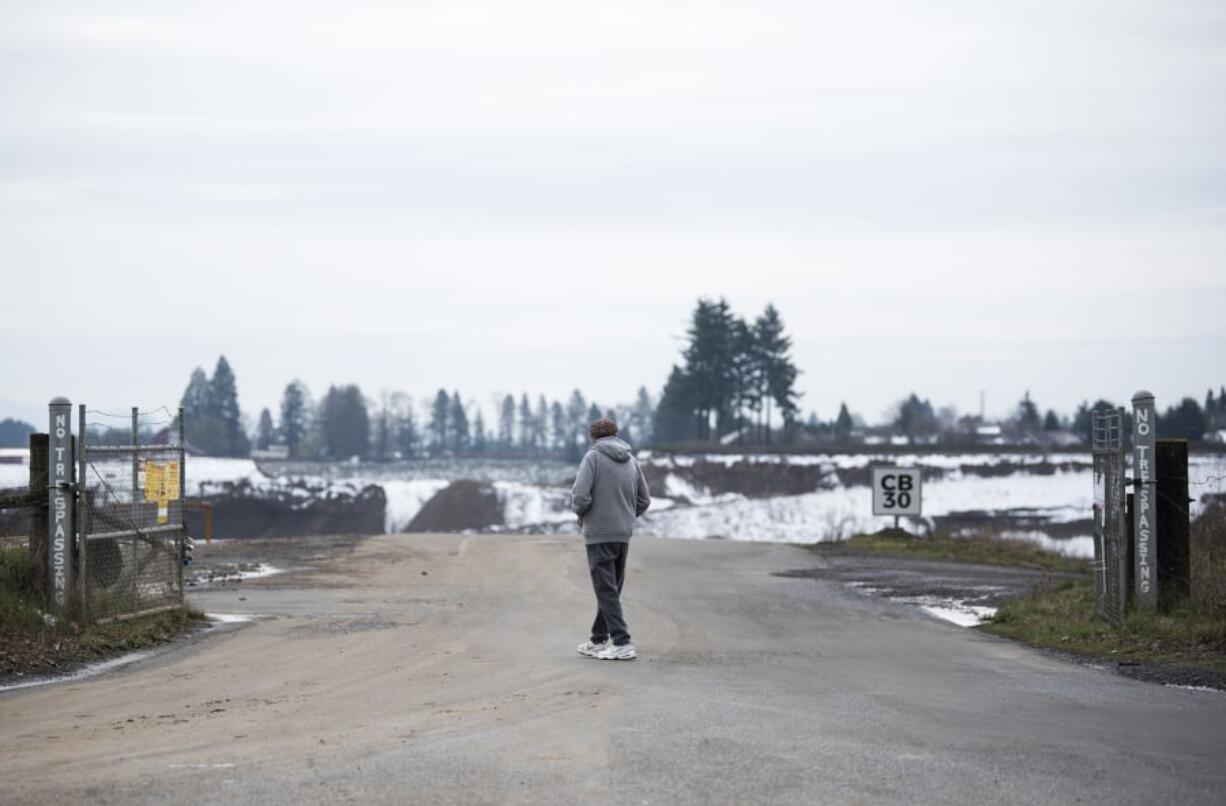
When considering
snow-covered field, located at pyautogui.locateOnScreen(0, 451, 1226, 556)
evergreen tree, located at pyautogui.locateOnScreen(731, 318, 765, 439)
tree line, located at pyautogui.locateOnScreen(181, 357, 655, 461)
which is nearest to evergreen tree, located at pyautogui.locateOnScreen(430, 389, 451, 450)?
tree line, located at pyautogui.locateOnScreen(181, 357, 655, 461)

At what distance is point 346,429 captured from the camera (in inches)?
6688

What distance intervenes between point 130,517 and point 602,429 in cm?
561

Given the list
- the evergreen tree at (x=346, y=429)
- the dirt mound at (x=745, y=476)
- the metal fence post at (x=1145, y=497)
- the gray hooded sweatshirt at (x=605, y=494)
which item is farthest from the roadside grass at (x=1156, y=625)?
the evergreen tree at (x=346, y=429)

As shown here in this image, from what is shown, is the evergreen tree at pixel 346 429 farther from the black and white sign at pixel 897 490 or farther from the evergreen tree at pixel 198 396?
the black and white sign at pixel 897 490

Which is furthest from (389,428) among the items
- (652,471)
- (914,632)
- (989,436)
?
(914,632)

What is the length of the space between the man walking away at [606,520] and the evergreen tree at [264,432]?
543ft

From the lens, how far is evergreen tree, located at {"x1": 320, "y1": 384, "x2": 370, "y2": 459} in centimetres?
16862

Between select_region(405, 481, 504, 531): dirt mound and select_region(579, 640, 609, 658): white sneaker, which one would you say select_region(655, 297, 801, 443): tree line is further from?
select_region(579, 640, 609, 658): white sneaker

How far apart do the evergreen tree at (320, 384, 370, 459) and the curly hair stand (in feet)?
503

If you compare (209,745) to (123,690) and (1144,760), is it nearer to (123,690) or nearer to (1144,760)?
(123,690)

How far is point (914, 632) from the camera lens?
16719mm

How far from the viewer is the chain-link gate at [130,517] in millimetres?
15234

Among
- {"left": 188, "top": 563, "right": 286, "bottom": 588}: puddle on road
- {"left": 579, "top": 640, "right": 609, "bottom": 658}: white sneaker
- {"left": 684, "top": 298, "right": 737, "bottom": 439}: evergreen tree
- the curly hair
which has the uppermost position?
{"left": 684, "top": 298, "right": 737, "bottom": 439}: evergreen tree

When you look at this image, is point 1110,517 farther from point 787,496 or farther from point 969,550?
point 787,496
